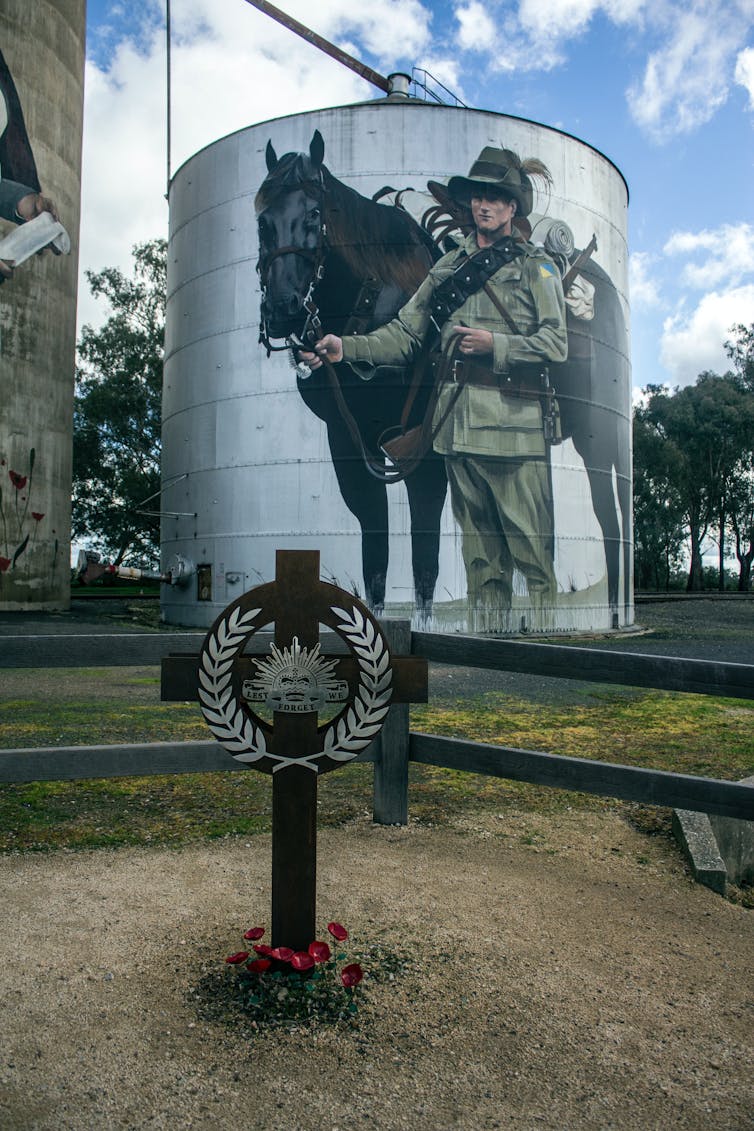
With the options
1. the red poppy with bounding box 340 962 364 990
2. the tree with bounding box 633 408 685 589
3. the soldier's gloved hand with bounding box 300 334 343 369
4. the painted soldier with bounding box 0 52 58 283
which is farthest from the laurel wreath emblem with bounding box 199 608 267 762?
the tree with bounding box 633 408 685 589

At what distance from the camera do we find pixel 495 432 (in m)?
19.0

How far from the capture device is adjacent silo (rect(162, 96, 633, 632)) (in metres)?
18.7

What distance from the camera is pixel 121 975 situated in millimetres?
3051

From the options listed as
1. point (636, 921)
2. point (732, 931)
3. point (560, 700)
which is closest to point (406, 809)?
point (636, 921)

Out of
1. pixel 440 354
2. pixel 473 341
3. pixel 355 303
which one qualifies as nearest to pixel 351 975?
pixel 440 354

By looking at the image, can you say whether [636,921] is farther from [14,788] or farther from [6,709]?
[6,709]

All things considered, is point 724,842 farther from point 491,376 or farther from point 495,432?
point 491,376

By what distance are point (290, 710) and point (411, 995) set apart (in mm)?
1065

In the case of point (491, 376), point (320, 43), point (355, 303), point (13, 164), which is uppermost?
point (320, 43)

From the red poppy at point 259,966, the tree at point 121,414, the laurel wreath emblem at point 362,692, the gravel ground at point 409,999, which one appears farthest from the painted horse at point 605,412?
the tree at point 121,414

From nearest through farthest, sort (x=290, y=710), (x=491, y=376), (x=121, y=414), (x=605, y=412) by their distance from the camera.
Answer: (x=290, y=710), (x=491, y=376), (x=605, y=412), (x=121, y=414)

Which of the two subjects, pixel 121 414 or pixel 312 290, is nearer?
pixel 312 290

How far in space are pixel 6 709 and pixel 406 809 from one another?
5313mm

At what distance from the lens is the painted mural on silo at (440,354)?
18703 mm
